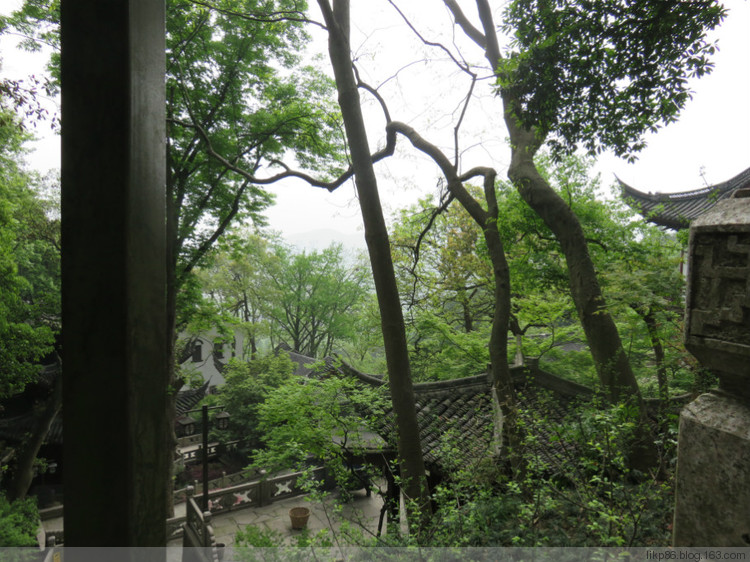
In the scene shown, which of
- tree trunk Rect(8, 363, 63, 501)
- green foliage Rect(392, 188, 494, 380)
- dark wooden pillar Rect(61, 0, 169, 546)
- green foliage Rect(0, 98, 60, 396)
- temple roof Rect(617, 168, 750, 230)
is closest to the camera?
dark wooden pillar Rect(61, 0, 169, 546)

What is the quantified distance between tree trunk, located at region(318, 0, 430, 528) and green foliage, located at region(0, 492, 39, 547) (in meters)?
5.12

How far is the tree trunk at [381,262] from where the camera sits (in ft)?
14.7

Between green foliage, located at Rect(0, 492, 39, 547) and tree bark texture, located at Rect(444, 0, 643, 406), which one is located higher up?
tree bark texture, located at Rect(444, 0, 643, 406)

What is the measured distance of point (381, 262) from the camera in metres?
4.78

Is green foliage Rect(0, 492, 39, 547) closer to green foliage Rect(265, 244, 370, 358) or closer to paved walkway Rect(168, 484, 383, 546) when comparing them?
paved walkway Rect(168, 484, 383, 546)

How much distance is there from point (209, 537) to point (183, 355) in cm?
1484

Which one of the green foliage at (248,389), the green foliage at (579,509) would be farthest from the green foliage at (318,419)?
the green foliage at (248,389)

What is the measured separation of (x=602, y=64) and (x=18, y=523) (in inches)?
362

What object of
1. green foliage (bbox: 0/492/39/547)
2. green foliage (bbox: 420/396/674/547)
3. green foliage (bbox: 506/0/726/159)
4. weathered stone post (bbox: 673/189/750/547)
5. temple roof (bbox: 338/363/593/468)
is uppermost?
green foliage (bbox: 506/0/726/159)

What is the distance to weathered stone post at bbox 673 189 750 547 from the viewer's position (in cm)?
106

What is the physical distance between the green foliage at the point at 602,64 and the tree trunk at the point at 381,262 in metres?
1.75

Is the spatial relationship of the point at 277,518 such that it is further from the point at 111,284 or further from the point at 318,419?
the point at 111,284

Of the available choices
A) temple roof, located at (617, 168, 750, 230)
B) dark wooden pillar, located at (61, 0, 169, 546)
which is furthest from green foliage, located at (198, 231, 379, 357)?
dark wooden pillar, located at (61, 0, 169, 546)

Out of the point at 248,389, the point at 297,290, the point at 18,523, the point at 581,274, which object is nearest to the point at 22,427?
the point at 248,389
